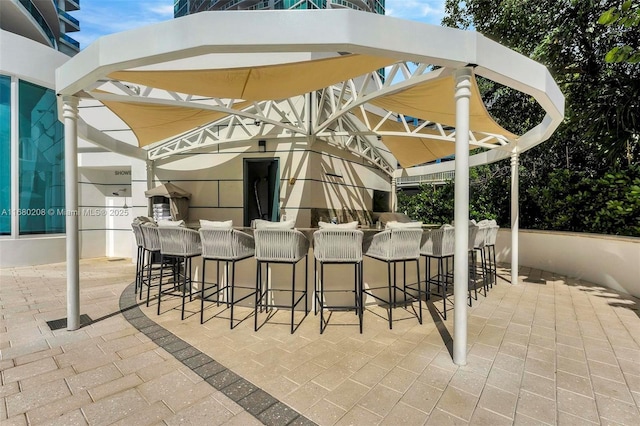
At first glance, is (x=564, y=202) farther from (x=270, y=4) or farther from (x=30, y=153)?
(x=270, y=4)

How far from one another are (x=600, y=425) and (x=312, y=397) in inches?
75.8

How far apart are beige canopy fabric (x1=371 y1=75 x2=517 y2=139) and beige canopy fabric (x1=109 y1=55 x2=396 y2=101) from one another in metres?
0.54

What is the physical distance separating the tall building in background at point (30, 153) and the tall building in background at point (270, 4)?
845 inches

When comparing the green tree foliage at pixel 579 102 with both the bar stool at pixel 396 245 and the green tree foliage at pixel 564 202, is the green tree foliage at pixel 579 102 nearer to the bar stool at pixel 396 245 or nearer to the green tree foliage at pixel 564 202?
the green tree foliage at pixel 564 202

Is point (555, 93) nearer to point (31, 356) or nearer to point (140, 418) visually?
point (140, 418)

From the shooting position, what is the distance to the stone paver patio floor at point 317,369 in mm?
2031

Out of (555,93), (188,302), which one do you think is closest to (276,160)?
(188,302)

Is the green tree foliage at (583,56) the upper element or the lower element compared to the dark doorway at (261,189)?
upper

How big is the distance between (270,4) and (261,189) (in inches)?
1215

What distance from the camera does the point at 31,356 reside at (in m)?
2.80

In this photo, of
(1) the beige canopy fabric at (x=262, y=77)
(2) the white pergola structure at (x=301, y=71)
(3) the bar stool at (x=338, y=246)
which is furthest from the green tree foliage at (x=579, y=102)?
(3) the bar stool at (x=338, y=246)

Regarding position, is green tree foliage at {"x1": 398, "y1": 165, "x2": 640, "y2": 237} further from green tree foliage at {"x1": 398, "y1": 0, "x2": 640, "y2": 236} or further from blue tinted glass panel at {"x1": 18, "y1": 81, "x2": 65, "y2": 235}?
blue tinted glass panel at {"x1": 18, "y1": 81, "x2": 65, "y2": 235}

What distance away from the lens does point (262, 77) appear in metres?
3.69

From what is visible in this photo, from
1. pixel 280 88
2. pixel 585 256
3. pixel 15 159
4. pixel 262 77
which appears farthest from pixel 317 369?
pixel 15 159
